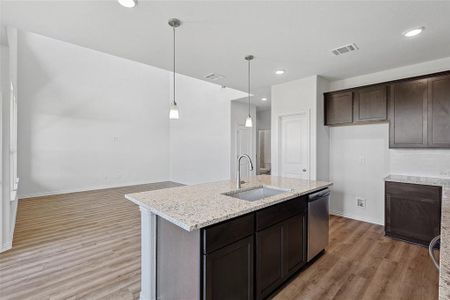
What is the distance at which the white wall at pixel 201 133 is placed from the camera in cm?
654

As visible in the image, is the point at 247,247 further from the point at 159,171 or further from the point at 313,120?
the point at 159,171

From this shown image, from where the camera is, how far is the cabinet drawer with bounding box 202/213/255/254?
1.46m

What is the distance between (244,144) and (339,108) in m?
3.20

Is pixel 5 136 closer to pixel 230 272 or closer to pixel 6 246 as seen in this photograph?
pixel 6 246

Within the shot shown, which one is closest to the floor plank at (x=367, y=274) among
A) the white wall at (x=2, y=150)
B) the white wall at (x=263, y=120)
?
the white wall at (x=2, y=150)

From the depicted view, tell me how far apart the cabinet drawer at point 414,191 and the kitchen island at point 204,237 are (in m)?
1.98

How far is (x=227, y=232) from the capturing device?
62.6 inches

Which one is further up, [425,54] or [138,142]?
[425,54]

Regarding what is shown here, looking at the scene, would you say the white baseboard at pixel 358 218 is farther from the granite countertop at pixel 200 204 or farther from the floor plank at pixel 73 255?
the floor plank at pixel 73 255

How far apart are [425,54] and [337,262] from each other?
3.11 m

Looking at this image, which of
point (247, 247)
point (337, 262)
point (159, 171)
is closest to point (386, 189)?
point (337, 262)

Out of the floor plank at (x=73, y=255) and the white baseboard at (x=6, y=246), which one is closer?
the floor plank at (x=73, y=255)

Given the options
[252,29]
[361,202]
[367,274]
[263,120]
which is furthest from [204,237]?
[263,120]

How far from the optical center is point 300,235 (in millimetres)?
2369
